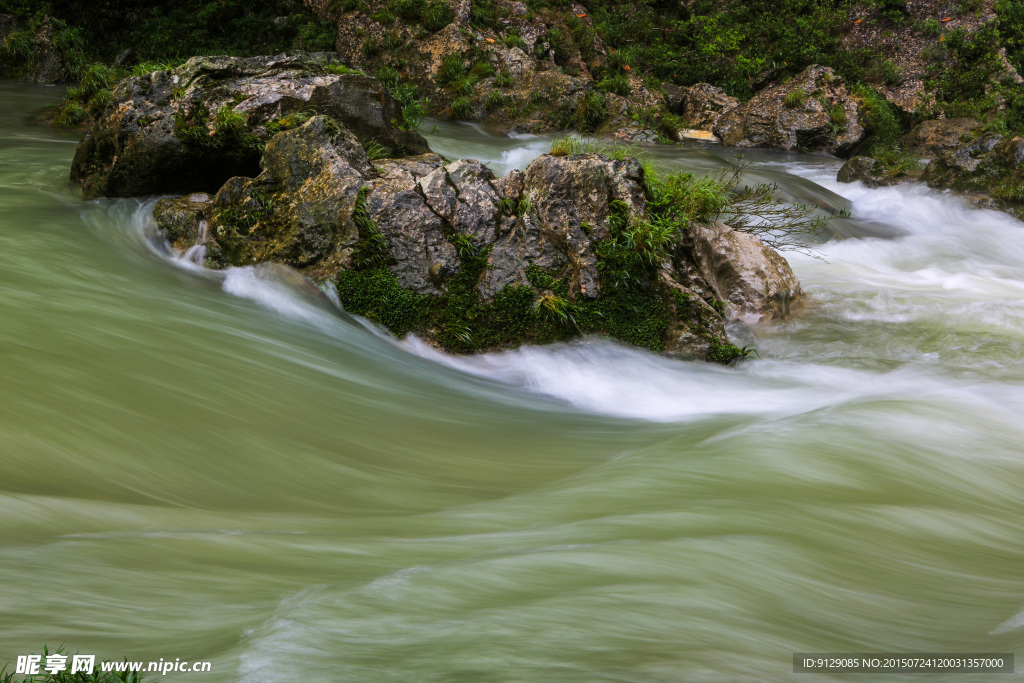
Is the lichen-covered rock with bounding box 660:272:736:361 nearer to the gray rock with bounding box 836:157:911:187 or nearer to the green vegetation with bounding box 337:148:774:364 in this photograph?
the green vegetation with bounding box 337:148:774:364

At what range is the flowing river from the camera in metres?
2.21

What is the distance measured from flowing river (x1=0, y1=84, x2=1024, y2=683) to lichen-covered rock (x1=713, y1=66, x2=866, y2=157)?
8983 millimetres

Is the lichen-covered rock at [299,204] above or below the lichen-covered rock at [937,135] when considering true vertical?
below

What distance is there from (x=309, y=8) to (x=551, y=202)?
13927mm

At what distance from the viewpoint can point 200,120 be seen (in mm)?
7117

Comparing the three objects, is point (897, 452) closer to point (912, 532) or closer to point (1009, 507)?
point (1009, 507)

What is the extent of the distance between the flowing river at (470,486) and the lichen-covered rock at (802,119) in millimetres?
8983

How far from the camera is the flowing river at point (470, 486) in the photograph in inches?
86.8

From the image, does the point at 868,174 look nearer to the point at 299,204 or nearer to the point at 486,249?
the point at 486,249

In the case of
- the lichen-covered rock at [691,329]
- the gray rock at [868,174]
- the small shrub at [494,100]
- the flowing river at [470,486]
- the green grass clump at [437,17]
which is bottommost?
the flowing river at [470,486]

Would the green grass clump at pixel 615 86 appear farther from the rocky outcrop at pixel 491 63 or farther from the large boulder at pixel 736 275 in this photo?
the large boulder at pixel 736 275

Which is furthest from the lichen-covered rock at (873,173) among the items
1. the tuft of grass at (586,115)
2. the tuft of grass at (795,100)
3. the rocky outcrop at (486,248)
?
the rocky outcrop at (486,248)

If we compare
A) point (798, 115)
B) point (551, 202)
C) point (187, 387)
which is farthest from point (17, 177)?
point (798, 115)

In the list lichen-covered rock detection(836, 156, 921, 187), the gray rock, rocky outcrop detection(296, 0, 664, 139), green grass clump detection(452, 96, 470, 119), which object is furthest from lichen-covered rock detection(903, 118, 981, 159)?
green grass clump detection(452, 96, 470, 119)
